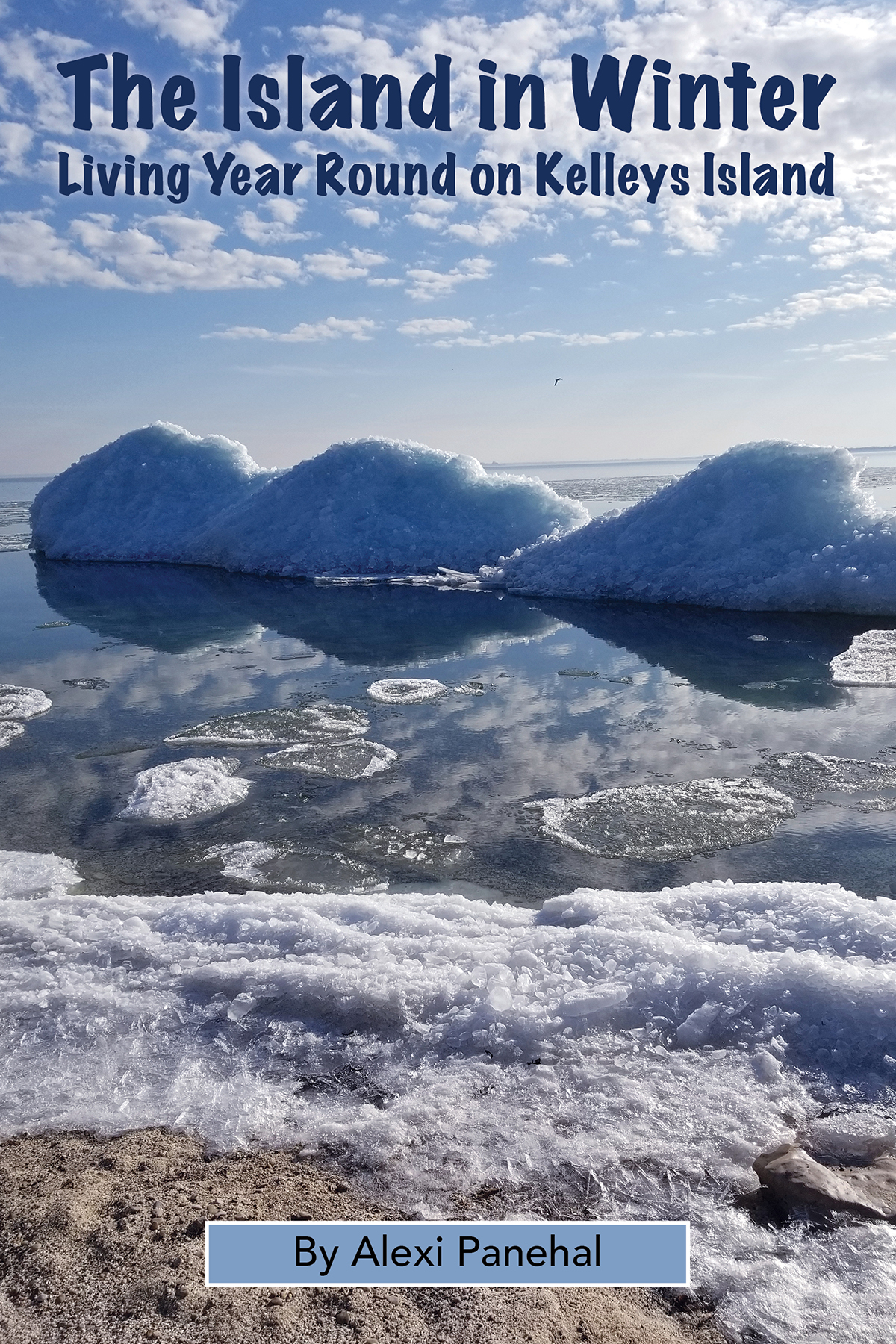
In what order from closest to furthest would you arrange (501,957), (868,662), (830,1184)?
(830,1184) → (501,957) → (868,662)

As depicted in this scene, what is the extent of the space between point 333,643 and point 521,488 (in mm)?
7738

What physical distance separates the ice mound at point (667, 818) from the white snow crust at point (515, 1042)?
2.48ft

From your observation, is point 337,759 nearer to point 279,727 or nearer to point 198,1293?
point 279,727

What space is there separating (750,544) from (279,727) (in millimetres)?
7888

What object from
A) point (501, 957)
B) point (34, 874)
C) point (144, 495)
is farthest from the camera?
point (144, 495)

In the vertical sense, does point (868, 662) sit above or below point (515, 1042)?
above

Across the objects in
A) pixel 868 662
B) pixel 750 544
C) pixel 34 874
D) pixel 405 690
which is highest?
pixel 750 544

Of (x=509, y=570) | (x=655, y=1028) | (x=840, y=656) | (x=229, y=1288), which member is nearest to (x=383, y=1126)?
(x=229, y=1288)

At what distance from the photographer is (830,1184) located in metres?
2.19

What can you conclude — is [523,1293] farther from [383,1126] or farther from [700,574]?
[700,574]

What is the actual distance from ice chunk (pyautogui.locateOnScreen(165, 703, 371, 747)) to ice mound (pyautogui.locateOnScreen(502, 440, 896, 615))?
21.9 ft

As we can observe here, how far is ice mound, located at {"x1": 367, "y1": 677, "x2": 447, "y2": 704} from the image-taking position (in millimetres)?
7574

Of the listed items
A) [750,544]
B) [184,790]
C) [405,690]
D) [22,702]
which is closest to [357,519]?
[750,544]

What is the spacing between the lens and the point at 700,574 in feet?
40.3
